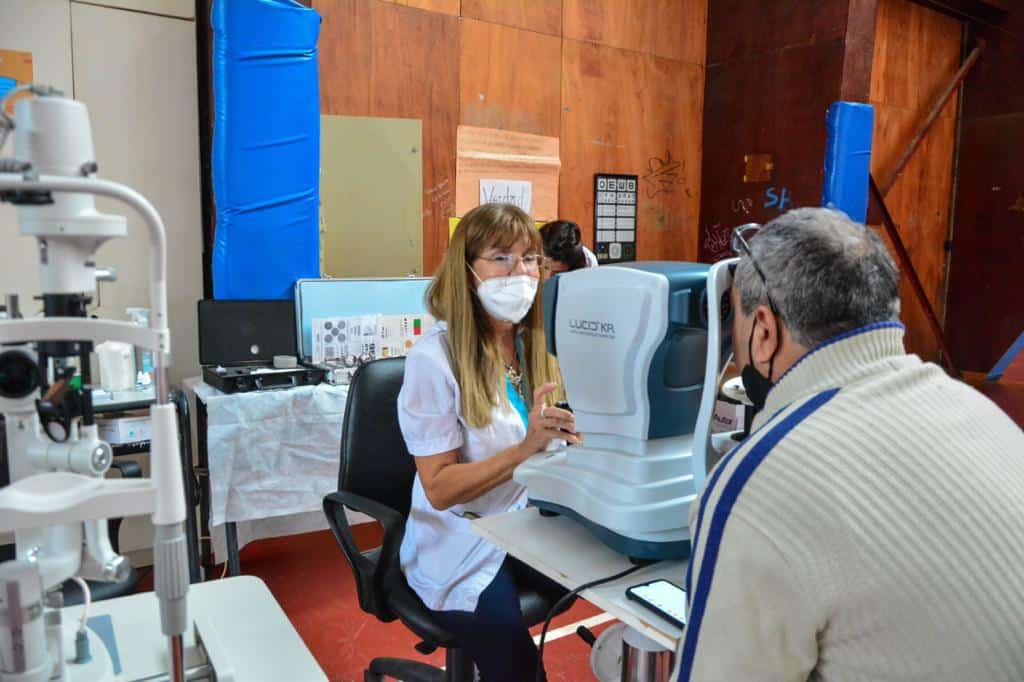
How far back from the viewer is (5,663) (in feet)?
2.18

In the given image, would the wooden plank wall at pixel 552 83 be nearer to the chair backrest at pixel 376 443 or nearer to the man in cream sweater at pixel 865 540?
the chair backrest at pixel 376 443

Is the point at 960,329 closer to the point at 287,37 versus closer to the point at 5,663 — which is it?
the point at 287,37

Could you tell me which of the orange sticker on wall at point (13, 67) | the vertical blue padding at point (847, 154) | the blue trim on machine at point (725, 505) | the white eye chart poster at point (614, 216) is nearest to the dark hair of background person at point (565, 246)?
the white eye chart poster at point (614, 216)

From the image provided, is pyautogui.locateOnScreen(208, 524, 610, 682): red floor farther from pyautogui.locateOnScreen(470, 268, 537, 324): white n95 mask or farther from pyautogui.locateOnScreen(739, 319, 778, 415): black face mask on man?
pyautogui.locateOnScreen(739, 319, 778, 415): black face mask on man

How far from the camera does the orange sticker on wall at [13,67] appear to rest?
2609 millimetres

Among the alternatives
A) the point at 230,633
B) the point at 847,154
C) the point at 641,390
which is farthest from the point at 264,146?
the point at 847,154

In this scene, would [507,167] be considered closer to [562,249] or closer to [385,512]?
[562,249]

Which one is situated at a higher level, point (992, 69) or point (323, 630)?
point (992, 69)

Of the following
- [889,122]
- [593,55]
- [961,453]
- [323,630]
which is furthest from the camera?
[889,122]

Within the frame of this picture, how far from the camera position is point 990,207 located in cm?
541

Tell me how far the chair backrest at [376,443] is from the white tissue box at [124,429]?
0.98 metres

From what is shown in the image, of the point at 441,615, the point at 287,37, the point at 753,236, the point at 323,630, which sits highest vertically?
the point at 287,37

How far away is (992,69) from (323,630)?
5.76 meters

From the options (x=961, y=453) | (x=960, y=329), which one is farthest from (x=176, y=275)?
(x=960, y=329)
